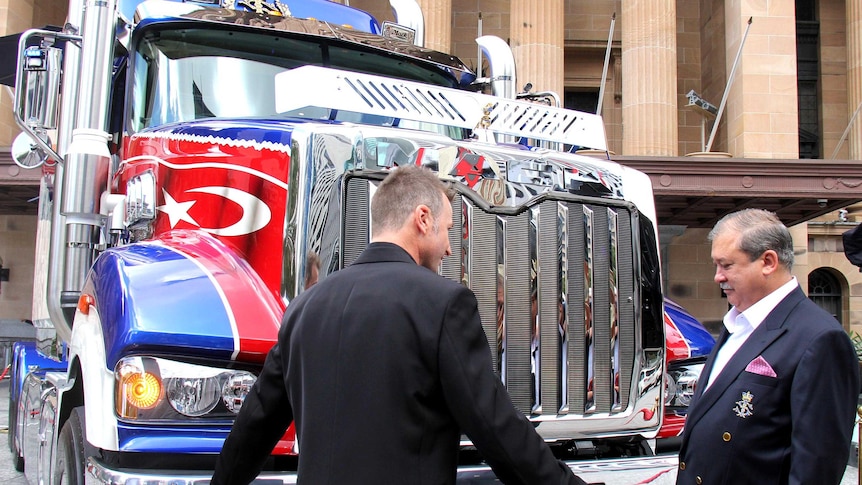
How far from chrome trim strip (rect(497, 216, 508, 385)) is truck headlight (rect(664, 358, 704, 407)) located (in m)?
1.13

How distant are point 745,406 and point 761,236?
1.80 feet

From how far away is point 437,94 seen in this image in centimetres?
380

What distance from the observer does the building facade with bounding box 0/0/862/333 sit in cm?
1670

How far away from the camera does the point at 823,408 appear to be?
2.31m

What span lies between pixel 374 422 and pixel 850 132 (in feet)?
74.3

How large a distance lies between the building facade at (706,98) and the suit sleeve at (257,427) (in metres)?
13.8

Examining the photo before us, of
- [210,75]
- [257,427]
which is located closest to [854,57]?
[210,75]

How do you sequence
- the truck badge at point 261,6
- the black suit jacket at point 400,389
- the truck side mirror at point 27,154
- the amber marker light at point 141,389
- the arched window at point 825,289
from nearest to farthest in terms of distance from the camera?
the black suit jacket at point 400,389
the amber marker light at point 141,389
the truck badge at point 261,6
the truck side mirror at point 27,154
the arched window at point 825,289

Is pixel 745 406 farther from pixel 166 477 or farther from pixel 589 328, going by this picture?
pixel 166 477

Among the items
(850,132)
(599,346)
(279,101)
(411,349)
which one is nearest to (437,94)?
(279,101)

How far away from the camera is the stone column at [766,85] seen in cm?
1811

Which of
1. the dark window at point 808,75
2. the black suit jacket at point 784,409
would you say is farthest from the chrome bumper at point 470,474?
the dark window at point 808,75

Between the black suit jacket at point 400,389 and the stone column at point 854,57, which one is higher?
the stone column at point 854,57

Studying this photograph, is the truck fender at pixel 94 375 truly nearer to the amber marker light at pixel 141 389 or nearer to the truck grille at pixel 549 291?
the amber marker light at pixel 141 389
